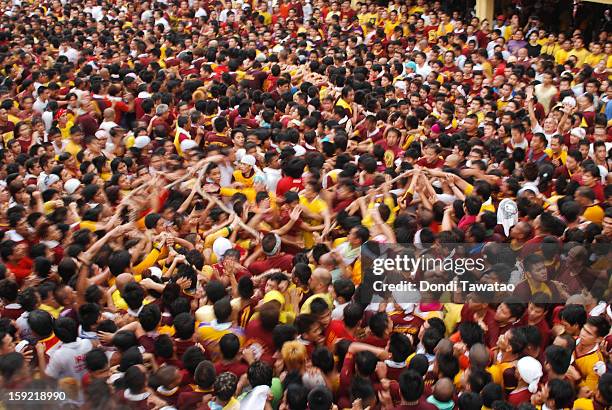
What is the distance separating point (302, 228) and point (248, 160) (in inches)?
53.6

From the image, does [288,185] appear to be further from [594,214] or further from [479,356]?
[479,356]

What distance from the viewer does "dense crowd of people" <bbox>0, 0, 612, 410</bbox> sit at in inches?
197

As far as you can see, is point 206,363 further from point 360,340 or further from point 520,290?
point 520,290

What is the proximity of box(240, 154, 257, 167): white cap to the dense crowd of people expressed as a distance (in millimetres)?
26

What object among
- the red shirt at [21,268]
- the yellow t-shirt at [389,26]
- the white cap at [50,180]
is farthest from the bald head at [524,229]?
the yellow t-shirt at [389,26]

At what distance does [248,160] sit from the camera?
8.27 m

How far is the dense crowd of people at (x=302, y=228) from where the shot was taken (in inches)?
197

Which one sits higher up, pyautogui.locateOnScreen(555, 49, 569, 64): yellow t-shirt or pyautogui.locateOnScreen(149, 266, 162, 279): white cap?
pyautogui.locateOnScreen(149, 266, 162, 279): white cap

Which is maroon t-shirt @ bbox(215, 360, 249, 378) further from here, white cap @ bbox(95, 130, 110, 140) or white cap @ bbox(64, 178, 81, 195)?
white cap @ bbox(95, 130, 110, 140)

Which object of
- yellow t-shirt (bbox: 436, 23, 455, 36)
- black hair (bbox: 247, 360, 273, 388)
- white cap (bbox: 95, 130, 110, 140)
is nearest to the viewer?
black hair (bbox: 247, 360, 273, 388)

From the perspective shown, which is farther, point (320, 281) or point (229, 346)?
point (320, 281)

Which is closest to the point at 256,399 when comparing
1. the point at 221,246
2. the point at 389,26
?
the point at 221,246

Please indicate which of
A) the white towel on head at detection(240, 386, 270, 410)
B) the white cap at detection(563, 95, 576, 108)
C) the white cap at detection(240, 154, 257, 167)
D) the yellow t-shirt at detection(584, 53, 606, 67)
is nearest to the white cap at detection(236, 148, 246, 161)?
the white cap at detection(240, 154, 257, 167)

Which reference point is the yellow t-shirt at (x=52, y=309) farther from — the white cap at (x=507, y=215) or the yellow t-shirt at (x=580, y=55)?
the yellow t-shirt at (x=580, y=55)
